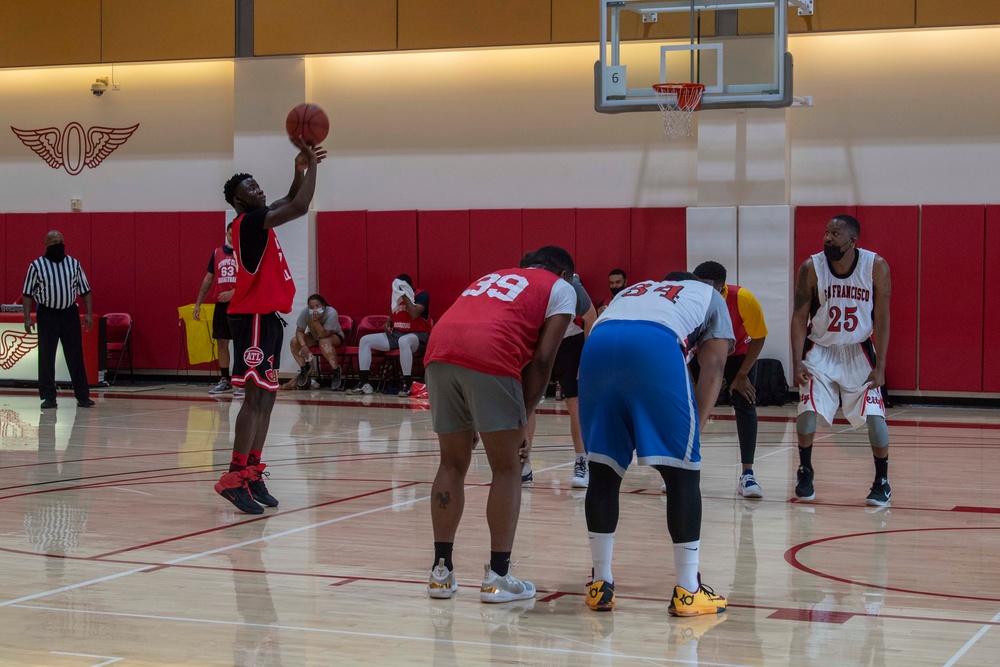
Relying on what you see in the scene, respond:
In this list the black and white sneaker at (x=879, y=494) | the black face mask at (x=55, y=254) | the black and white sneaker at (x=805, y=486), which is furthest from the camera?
the black face mask at (x=55, y=254)

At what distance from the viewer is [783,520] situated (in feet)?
20.5

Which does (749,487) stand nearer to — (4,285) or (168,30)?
(168,30)

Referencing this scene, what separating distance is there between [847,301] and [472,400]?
3.12 metres

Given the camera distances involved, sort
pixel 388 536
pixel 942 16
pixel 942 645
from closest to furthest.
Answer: pixel 942 645
pixel 388 536
pixel 942 16

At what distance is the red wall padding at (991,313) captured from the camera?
13195 mm

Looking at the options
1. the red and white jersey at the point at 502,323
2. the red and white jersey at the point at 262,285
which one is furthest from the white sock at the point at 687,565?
the red and white jersey at the point at 262,285

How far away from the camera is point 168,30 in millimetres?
15750

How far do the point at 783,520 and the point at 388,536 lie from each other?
2090 millimetres

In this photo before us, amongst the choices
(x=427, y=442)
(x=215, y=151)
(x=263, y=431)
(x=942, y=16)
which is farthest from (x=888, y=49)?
(x=263, y=431)

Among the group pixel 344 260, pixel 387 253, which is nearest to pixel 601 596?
pixel 387 253

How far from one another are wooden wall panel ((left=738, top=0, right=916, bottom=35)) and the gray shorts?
1016cm

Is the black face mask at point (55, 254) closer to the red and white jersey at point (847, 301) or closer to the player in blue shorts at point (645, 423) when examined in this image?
the red and white jersey at point (847, 301)

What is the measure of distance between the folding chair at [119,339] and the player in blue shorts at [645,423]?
12.5 metres

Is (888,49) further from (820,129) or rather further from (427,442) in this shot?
(427,442)
